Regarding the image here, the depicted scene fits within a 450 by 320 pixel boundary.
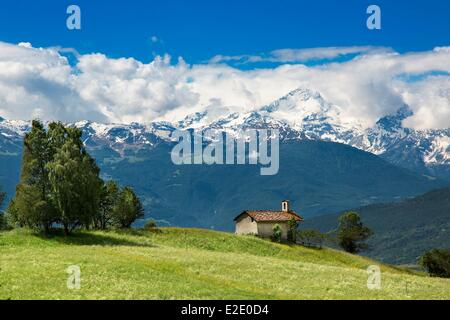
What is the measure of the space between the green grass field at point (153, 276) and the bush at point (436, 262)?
251 ft

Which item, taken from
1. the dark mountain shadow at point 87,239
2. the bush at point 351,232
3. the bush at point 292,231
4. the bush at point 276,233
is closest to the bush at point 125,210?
the bush at point 276,233

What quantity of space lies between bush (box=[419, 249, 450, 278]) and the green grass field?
3018 inches

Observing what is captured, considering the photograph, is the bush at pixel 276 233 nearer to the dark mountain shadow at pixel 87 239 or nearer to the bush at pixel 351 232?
the bush at pixel 351 232

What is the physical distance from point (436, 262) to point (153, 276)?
4247 inches

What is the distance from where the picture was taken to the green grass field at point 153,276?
1604 inches

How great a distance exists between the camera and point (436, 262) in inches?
5531

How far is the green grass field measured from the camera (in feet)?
134

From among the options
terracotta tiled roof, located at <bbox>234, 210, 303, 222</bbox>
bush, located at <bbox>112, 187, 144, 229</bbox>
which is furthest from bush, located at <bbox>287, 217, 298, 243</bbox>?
bush, located at <bbox>112, 187, 144, 229</bbox>

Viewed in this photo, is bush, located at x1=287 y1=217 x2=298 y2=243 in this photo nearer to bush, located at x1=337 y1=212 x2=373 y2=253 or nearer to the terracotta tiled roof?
the terracotta tiled roof
